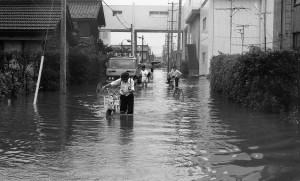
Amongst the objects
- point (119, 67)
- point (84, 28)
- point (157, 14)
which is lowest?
point (119, 67)

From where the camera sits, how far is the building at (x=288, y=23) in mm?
26625

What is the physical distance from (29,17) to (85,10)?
17569 millimetres

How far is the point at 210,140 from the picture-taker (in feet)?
33.2

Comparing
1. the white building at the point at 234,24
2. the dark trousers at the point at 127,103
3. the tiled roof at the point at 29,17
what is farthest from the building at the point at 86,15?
the dark trousers at the point at 127,103

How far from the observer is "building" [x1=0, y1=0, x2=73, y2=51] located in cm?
2805

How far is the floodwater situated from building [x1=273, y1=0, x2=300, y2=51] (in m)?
12.6

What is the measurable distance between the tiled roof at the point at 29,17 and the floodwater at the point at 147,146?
43.2 feet

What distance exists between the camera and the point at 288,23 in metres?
27.6

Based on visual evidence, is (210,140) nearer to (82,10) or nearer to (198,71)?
(82,10)

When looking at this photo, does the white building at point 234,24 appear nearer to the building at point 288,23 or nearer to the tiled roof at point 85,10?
the tiled roof at point 85,10

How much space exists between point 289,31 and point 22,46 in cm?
1565

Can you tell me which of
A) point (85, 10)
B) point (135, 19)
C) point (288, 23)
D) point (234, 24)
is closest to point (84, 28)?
point (85, 10)

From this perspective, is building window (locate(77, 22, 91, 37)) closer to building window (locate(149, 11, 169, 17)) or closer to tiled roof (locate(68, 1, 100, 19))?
tiled roof (locate(68, 1, 100, 19))

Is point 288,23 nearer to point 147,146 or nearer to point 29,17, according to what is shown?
point 29,17
